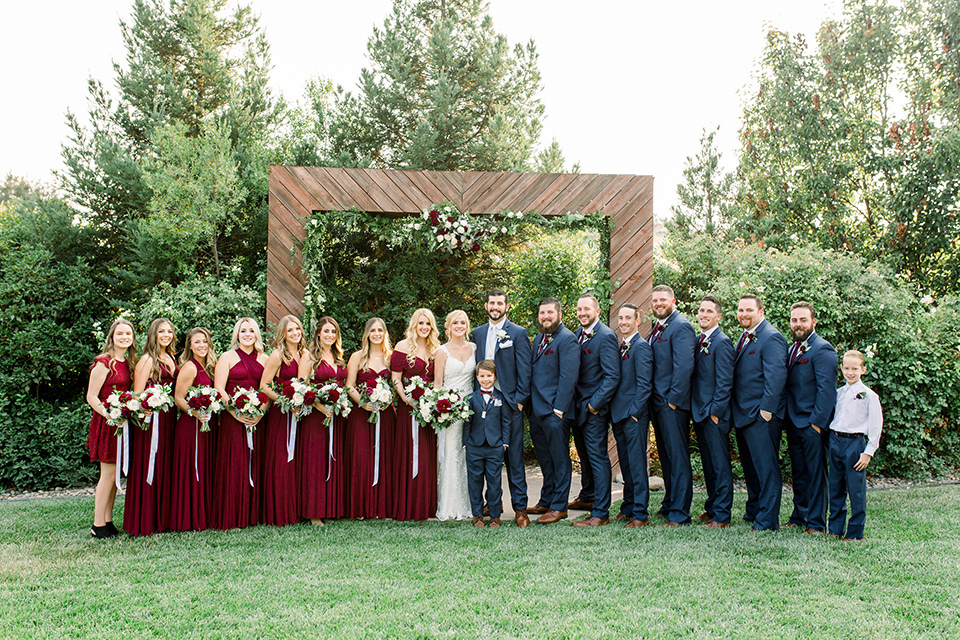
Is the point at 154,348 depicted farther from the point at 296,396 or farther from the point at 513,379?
the point at 513,379

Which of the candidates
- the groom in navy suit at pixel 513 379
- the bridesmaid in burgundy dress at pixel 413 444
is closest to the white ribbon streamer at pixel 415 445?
the bridesmaid in burgundy dress at pixel 413 444

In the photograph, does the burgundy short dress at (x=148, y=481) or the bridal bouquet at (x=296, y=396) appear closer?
the burgundy short dress at (x=148, y=481)

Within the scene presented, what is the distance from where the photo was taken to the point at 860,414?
16.7 feet

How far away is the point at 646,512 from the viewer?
5672mm

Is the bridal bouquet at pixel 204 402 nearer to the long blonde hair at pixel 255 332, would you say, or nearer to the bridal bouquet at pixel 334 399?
the long blonde hair at pixel 255 332

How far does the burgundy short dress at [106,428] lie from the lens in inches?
215

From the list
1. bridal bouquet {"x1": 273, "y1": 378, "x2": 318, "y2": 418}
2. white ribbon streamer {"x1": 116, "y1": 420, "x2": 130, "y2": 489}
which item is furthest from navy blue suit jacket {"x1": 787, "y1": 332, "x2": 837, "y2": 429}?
white ribbon streamer {"x1": 116, "y1": 420, "x2": 130, "y2": 489}

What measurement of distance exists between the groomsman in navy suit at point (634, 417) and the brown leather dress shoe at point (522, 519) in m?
0.82

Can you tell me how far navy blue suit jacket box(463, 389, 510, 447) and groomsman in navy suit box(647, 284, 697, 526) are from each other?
1308mm

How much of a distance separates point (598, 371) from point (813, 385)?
5.60 feet

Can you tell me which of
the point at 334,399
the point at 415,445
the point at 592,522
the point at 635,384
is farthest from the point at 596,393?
the point at 334,399

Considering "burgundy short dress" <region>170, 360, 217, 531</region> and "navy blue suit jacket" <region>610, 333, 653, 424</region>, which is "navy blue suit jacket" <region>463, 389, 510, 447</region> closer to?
"navy blue suit jacket" <region>610, 333, 653, 424</region>

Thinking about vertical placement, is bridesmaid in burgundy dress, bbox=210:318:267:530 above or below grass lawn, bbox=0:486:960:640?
above

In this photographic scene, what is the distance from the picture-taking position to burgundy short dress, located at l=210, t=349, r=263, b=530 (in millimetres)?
5652
